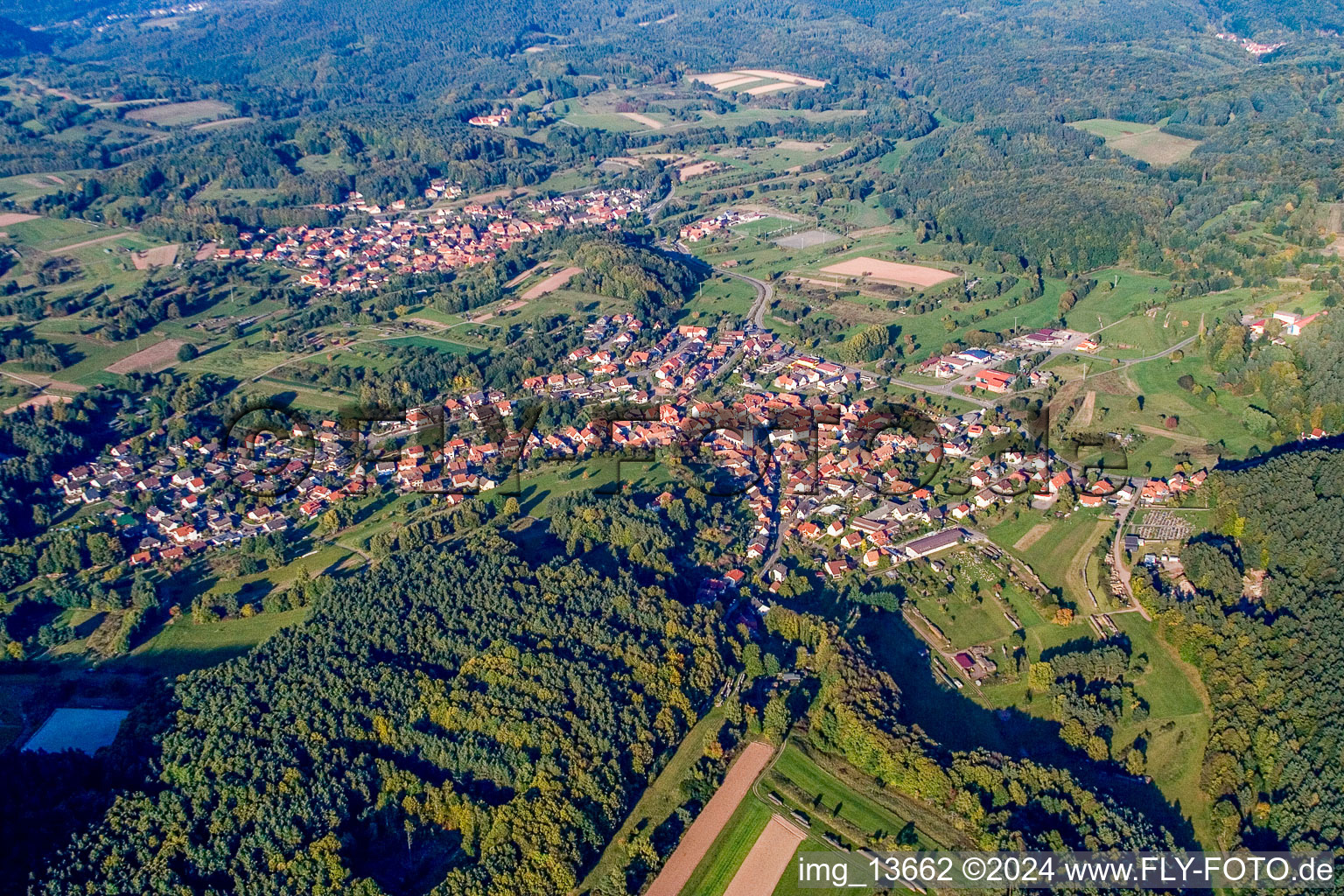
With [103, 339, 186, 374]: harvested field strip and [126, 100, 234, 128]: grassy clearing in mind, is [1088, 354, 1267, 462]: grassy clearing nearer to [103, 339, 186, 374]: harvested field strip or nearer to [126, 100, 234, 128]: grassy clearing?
[103, 339, 186, 374]: harvested field strip

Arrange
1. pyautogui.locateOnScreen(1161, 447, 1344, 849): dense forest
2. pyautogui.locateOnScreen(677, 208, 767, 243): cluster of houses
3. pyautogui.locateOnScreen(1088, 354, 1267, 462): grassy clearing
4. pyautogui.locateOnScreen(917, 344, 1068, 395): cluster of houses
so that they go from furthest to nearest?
pyautogui.locateOnScreen(677, 208, 767, 243): cluster of houses
pyautogui.locateOnScreen(917, 344, 1068, 395): cluster of houses
pyautogui.locateOnScreen(1088, 354, 1267, 462): grassy clearing
pyautogui.locateOnScreen(1161, 447, 1344, 849): dense forest

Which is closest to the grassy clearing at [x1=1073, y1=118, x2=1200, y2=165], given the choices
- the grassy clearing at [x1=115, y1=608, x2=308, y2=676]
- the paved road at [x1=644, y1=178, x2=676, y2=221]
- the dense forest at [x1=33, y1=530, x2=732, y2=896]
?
the paved road at [x1=644, y1=178, x2=676, y2=221]

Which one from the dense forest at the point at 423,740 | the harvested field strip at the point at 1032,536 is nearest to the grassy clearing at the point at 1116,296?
the harvested field strip at the point at 1032,536

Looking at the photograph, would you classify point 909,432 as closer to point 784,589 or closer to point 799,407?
point 799,407

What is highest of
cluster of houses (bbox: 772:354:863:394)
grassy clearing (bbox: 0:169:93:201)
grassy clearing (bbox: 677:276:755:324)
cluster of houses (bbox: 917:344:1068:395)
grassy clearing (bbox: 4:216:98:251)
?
grassy clearing (bbox: 0:169:93:201)

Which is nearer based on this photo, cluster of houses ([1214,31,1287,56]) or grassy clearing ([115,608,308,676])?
grassy clearing ([115,608,308,676])

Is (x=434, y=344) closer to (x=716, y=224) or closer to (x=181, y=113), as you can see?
(x=716, y=224)
